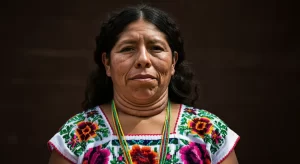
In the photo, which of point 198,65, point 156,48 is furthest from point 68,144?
point 198,65

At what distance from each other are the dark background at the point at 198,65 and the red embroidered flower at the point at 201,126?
1248 mm

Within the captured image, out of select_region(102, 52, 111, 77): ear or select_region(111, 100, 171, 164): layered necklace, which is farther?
select_region(102, 52, 111, 77): ear

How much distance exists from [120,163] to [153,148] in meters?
0.20

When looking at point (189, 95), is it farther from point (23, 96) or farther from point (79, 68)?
point (23, 96)

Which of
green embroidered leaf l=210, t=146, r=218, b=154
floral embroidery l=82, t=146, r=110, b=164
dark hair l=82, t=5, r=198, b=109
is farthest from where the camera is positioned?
dark hair l=82, t=5, r=198, b=109

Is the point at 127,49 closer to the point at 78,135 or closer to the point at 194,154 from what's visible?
the point at 78,135

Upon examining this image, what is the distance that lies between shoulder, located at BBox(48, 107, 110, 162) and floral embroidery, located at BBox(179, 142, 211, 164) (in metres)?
0.44

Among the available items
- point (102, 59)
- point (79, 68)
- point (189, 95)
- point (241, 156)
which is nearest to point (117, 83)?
point (102, 59)

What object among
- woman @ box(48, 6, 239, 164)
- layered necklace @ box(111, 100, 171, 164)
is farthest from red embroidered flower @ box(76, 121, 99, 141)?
layered necklace @ box(111, 100, 171, 164)

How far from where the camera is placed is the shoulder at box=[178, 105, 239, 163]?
324 centimetres

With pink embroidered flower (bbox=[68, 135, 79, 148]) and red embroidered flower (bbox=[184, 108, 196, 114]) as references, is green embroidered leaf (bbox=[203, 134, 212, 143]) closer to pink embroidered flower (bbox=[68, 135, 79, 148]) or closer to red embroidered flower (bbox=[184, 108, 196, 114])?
red embroidered flower (bbox=[184, 108, 196, 114])

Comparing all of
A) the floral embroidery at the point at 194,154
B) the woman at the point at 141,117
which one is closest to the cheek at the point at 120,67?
the woman at the point at 141,117

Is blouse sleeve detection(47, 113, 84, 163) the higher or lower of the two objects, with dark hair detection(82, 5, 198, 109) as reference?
lower

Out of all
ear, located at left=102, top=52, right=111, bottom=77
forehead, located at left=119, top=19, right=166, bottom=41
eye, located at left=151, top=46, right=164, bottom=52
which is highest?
forehead, located at left=119, top=19, right=166, bottom=41
